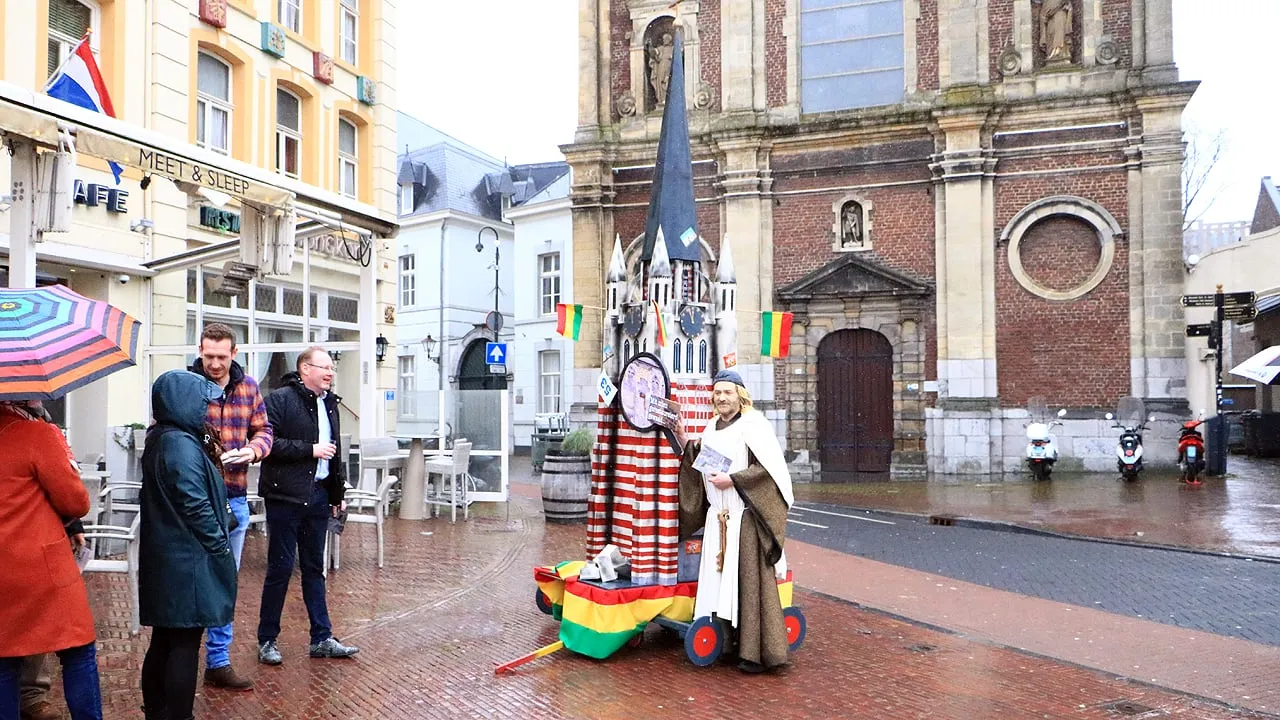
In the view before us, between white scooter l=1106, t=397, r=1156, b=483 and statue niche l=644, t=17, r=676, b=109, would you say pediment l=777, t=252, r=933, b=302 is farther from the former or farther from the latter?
statue niche l=644, t=17, r=676, b=109

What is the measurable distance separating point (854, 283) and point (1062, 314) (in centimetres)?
421

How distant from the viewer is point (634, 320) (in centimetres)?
711

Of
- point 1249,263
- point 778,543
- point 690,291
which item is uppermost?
point 1249,263

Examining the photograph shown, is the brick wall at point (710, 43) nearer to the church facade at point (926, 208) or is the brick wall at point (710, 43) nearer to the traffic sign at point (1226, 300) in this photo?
the church facade at point (926, 208)

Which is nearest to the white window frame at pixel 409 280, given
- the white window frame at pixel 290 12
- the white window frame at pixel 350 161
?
the white window frame at pixel 350 161

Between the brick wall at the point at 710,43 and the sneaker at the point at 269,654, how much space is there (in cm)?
1909

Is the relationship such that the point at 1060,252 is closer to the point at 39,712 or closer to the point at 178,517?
the point at 178,517

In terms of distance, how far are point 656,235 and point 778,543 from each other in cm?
250

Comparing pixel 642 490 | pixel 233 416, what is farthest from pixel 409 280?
pixel 642 490

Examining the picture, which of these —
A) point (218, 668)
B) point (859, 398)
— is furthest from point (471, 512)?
point (859, 398)

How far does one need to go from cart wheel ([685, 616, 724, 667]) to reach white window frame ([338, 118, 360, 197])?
13094 mm

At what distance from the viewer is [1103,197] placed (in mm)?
19828

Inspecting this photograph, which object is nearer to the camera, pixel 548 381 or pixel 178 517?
pixel 178 517

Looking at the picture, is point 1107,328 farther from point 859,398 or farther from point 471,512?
point 471,512
